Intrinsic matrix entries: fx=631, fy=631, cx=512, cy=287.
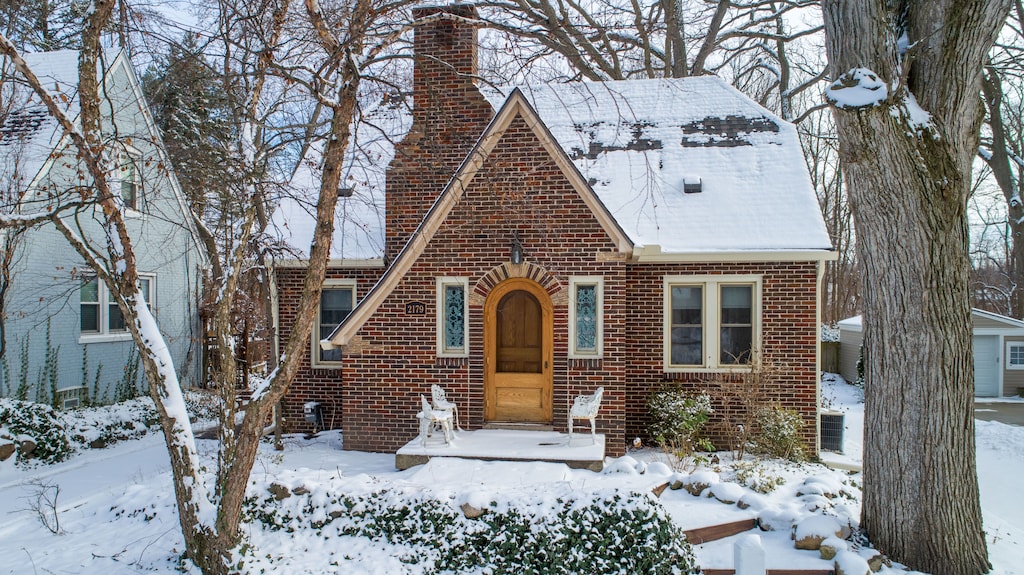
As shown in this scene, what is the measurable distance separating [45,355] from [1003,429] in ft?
64.3

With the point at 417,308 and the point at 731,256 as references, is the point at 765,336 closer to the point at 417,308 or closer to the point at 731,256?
the point at 731,256

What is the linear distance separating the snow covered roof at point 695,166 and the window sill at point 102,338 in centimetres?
985

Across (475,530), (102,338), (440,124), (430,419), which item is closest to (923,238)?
(475,530)

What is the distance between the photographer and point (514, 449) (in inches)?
327

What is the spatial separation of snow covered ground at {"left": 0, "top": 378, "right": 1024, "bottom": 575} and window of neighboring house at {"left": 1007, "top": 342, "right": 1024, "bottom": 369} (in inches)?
468

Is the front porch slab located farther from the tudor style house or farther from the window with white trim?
the window with white trim

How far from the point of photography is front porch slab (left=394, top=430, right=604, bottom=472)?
26.1 feet

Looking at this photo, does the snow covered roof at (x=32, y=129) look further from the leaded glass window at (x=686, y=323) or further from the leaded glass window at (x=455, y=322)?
the leaded glass window at (x=686, y=323)

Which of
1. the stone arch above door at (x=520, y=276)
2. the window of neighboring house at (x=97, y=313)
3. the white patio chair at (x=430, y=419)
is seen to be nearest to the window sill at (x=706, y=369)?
the stone arch above door at (x=520, y=276)

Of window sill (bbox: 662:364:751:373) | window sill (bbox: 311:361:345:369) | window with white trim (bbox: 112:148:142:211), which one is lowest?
window sill (bbox: 311:361:345:369)

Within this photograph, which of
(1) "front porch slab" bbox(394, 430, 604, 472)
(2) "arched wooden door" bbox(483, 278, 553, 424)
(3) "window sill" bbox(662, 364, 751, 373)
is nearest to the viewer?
(1) "front porch slab" bbox(394, 430, 604, 472)

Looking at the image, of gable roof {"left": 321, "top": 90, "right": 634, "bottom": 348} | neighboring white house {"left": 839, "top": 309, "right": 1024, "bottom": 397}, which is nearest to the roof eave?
gable roof {"left": 321, "top": 90, "right": 634, "bottom": 348}

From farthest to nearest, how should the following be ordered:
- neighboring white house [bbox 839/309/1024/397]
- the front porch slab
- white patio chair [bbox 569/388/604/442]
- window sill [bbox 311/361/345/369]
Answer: neighboring white house [bbox 839/309/1024/397], window sill [bbox 311/361/345/369], white patio chair [bbox 569/388/604/442], the front porch slab

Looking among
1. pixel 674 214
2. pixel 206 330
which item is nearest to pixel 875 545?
pixel 674 214
